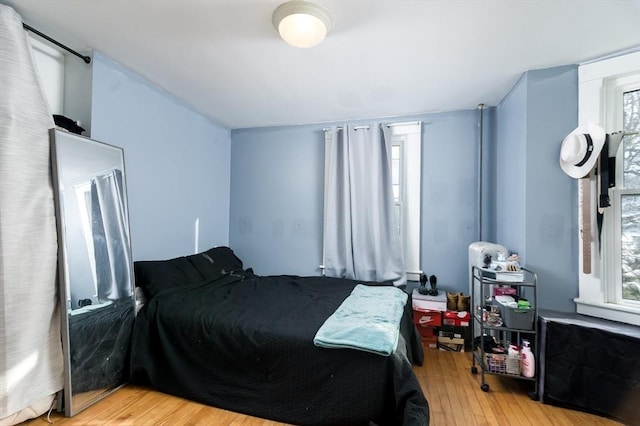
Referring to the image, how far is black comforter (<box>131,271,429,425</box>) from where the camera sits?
157cm

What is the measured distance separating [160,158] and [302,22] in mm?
1899

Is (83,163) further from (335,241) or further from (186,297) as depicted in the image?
(335,241)

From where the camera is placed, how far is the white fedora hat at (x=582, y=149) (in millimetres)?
1970

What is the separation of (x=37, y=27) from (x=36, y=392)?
229 cm

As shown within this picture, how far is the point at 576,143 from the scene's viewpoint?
205 centimetres

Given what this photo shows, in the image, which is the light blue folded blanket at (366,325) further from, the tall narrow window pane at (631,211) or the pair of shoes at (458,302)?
the tall narrow window pane at (631,211)

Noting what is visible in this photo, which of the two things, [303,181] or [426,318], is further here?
[303,181]

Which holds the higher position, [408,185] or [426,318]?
[408,185]

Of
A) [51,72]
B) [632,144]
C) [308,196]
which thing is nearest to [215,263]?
[308,196]

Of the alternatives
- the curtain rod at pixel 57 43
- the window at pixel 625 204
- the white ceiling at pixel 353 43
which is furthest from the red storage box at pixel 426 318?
the curtain rod at pixel 57 43

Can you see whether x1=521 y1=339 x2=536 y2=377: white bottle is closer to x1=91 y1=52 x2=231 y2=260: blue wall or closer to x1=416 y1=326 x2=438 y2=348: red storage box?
x1=416 y1=326 x2=438 y2=348: red storage box

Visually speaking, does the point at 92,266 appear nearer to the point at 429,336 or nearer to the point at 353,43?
the point at 353,43

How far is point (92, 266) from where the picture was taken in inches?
77.0

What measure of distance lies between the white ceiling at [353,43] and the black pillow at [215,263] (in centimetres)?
164
